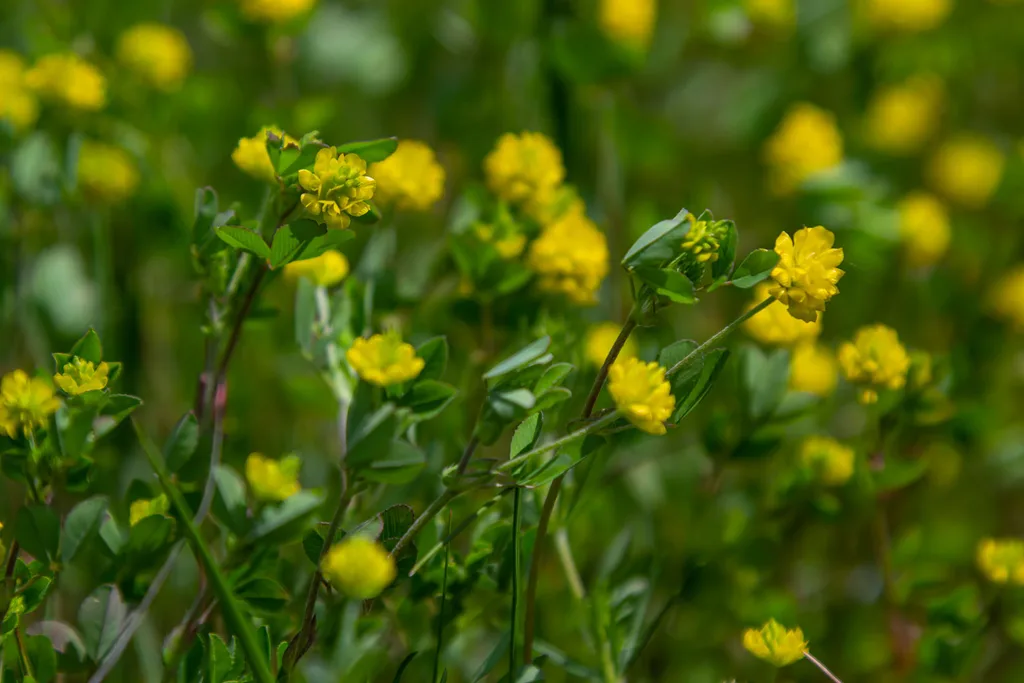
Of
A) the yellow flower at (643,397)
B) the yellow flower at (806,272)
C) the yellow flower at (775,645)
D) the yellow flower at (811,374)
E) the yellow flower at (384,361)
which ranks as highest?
the yellow flower at (384,361)

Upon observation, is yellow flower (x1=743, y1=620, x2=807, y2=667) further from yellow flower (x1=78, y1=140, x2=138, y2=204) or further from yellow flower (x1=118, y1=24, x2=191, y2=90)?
yellow flower (x1=118, y1=24, x2=191, y2=90)

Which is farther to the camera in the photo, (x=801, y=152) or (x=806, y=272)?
(x=801, y=152)

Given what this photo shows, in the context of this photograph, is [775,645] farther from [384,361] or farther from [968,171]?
[968,171]

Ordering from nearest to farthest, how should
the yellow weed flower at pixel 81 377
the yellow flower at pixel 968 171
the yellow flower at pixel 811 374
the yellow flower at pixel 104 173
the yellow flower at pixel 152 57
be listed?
the yellow weed flower at pixel 81 377, the yellow flower at pixel 811 374, the yellow flower at pixel 104 173, the yellow flower at pixel 152 57, the yellow flower at pixel 968 171

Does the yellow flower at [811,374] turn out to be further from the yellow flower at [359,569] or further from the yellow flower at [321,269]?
the yellow flower at [359,569]

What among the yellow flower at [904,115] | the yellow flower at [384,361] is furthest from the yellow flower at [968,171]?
the yellow flower at [384,361]

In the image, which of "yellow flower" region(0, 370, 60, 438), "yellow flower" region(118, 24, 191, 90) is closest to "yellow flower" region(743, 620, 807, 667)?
"yellow flower" region(0, 370, 60, 438)

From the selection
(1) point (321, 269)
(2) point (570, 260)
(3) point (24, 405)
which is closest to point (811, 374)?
(2) point (570, 260)
